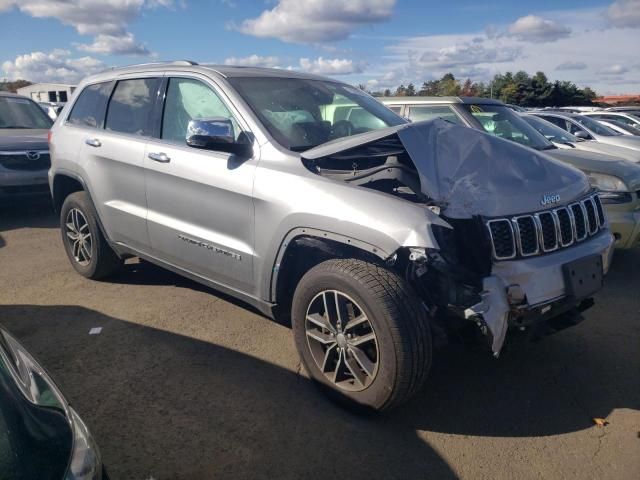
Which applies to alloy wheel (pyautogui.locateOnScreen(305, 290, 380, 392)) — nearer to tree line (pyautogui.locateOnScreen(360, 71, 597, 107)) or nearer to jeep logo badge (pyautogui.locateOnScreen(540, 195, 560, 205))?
jeep logo badge (pyautogui.locateOnScreen(540, 195, 560, 205))

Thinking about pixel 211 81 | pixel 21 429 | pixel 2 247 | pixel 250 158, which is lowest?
pixel 2 247

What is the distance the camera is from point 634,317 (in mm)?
4422

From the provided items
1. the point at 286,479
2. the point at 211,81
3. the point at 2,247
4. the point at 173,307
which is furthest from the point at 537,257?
the point at 2,247

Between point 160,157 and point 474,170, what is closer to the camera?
point 474,170

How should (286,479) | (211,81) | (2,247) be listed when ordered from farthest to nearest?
(2,247) → (211,81) → (286,479)

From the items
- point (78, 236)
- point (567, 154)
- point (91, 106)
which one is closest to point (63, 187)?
point (78, 236)

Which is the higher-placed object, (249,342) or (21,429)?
(21,429)

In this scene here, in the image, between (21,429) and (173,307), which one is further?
(173,307)

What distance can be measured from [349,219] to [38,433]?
5.80 feet

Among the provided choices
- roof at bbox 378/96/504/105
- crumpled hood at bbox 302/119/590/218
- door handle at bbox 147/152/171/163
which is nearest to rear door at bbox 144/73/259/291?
door handle at bbox 147/152/171/163

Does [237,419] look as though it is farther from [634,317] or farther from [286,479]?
[634,317]

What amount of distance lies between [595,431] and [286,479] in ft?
5.72

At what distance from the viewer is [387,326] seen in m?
2.68

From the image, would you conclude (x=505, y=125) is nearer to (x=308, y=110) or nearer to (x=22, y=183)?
(x=308, y=110)
